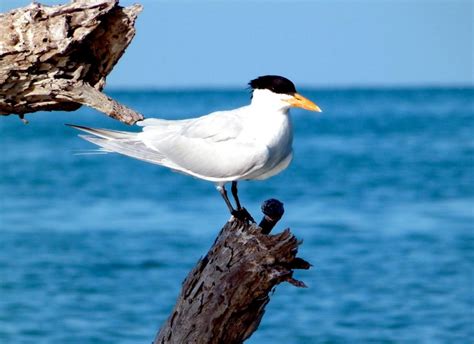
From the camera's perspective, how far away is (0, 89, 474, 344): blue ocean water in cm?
1392

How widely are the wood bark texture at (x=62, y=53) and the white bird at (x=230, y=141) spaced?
0.44m

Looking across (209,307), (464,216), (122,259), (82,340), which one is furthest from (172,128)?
(464,216)

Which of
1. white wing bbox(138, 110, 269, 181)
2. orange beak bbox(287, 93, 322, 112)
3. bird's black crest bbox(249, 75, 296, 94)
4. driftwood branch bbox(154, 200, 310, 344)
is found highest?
bird's black crest bbox(249, 75, 296, 94)

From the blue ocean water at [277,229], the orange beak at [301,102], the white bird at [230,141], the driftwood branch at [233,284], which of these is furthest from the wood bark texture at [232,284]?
the blue ocean water at [277,229]

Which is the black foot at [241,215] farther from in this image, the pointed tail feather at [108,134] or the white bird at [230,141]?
the pointed tail feather at [108,134]

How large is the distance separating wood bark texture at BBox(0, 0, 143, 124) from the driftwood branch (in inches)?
32.4

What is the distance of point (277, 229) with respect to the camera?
16.3 m

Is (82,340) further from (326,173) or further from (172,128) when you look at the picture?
(326,173)

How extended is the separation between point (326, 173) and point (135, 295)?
19.3m

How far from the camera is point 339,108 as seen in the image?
8200 cm

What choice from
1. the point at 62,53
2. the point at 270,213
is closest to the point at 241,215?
the point at 270,213

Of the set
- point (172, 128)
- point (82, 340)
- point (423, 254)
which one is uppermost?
point (423, 254)

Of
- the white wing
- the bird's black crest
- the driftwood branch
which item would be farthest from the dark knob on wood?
the bird's black crest

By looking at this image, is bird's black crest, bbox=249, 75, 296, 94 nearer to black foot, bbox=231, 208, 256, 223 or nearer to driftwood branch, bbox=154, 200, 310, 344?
black foot, bbox=231, 208, 256, 223
